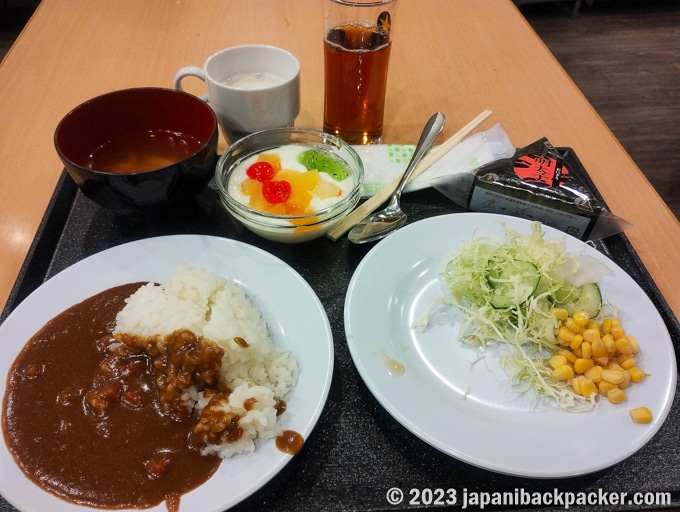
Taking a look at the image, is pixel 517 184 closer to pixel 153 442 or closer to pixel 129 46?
pixel 153 442

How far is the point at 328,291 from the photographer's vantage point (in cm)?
165

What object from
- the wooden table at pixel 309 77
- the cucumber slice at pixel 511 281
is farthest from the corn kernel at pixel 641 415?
the wooden table at pixel 309 77

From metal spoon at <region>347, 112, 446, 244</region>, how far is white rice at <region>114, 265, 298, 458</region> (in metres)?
0.51

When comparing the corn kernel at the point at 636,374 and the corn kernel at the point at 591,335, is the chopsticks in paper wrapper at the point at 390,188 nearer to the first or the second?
the corn kernel at the point at 591,335

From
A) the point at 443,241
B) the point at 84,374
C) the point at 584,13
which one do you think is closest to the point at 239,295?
the point at 84,374

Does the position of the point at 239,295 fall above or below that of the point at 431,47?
below

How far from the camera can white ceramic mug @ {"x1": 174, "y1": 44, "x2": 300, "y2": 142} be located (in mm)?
1832

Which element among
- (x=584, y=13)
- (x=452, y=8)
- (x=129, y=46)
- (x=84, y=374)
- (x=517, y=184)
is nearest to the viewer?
(x=84, y=374)

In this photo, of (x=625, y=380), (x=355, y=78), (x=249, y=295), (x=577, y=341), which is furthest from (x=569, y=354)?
(x=355, y=78)

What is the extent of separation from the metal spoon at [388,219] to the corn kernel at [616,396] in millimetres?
889

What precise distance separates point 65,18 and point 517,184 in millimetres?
2824

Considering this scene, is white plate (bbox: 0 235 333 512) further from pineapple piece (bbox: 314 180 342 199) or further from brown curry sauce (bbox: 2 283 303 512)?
pineapple piece (bbox: 314 180 342 199)

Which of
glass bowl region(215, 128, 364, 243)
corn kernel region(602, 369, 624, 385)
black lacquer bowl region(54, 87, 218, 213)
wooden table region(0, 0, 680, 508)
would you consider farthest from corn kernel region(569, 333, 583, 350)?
black lacquer bowl region(54, 87, 218, 213)

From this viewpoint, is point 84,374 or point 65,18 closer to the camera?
point 84,374
